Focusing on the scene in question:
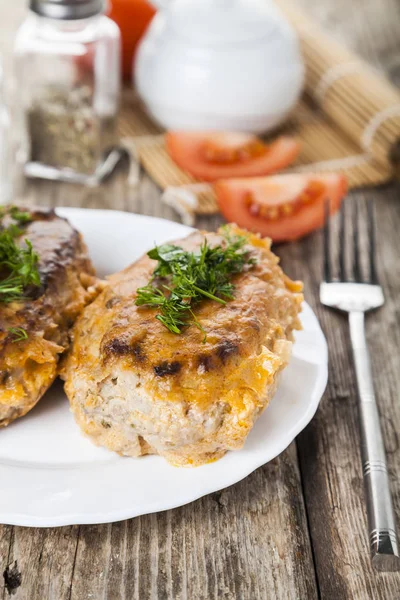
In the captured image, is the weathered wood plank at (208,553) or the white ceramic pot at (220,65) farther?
the white ceramic pot at (220,65)

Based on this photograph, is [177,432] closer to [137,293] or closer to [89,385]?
[89,385]

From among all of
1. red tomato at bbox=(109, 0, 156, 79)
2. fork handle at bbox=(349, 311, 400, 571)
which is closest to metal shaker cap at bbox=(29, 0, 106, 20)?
red tomato at bbox=(109, 0, 156, 79)

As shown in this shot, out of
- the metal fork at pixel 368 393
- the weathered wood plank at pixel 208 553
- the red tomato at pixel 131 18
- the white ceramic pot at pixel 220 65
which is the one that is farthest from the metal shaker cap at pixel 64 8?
the weathered wood plank at pixel 208 553

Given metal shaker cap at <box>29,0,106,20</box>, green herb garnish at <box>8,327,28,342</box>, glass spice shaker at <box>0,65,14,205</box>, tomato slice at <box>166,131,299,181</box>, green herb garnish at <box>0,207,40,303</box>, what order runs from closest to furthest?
green herb garnish at <box>8,327,28,342</box>
green herb garnish at <box>0,207,40,303</box>
metal shaker cap at <box>29,0,106,20</box>
glass spice shaker at <box>0,65,14,205</box>
tomato slice at <box>166,131,299,181</box>

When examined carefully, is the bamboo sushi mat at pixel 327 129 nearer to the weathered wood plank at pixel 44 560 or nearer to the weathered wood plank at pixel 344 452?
the weathered wood plank at pixel 344 452

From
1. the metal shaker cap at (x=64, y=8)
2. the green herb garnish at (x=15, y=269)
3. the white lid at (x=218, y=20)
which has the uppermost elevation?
the metal shaker cap at (x=64, y=8)

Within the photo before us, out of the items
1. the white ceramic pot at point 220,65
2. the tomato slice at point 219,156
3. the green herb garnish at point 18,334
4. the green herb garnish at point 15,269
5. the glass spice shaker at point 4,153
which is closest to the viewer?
the green herb garnish at point 18,334

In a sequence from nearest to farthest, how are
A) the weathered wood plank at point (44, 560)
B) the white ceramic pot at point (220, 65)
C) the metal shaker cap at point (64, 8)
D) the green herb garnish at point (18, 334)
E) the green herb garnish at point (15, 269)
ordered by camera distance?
the weathered wood plank at point (44, 560)
the green herb garnish at point (18, 334)
the green herb garnish at point (15, 269)
the metal shaker cap at point (64, 8)
the white ceramic pot at point (220, 65)

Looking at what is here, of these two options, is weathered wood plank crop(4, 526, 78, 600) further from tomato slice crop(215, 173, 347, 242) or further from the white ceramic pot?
the white ceramic pot
